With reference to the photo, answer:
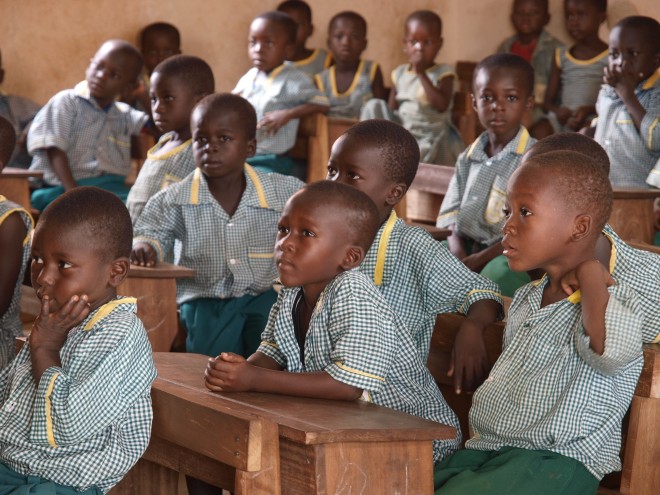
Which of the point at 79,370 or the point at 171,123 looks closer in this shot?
the point at 79,370

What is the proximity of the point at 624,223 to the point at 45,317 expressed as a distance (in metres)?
2.47

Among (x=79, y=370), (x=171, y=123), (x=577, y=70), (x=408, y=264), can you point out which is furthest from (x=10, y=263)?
(x=577, y=70)

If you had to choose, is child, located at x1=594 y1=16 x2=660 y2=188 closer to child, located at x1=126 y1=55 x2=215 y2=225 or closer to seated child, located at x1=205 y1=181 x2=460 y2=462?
child, located at x1=126 y1=55 x2=215 y2=225

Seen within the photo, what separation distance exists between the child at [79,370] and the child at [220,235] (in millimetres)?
1297

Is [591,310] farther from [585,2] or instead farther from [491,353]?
[585,2]

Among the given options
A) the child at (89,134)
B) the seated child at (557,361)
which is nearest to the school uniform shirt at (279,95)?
the child at (89,134)

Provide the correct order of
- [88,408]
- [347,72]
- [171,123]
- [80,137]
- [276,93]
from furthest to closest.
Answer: [347,72] → [276,93] → [80,137] → [171,123] → [88,408]

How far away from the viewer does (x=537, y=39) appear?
753cm

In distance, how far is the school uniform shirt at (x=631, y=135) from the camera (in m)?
4.91

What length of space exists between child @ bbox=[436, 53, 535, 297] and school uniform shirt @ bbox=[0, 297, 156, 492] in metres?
1.76

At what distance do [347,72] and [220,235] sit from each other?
3808 millimetres

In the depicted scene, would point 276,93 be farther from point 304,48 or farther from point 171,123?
point 304,48

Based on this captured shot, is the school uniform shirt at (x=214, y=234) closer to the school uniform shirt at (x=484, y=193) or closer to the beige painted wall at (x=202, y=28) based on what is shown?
the school uniform shirt at (x=484, y=193)

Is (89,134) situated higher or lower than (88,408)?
lower
